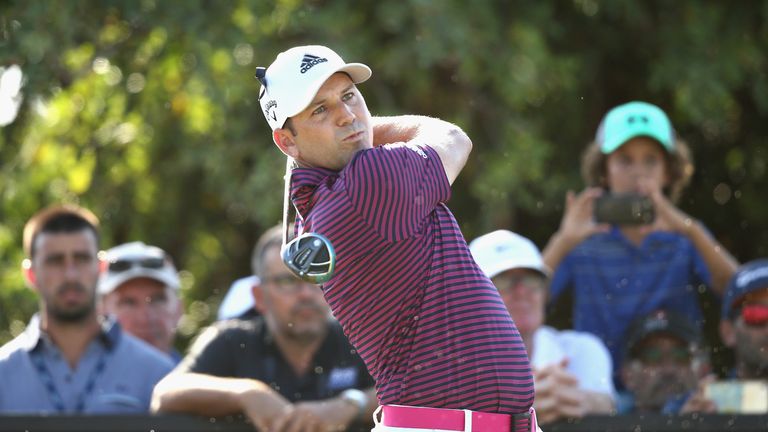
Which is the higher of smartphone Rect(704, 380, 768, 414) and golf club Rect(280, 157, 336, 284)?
smartphone Rect(704, 380, 768, 414)

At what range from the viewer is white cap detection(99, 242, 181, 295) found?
7.62 meters

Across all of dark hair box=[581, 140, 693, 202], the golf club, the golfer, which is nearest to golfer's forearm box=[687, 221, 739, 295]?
dark hair box=[581, 140, 693, 202]

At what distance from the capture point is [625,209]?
665cm

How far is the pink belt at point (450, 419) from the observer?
4.03 meters

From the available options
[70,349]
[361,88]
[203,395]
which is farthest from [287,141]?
[361,88]

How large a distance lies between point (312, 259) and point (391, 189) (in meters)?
0.33

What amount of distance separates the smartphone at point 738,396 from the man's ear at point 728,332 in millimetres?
444

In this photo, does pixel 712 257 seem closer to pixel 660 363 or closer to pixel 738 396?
pixel 660 363

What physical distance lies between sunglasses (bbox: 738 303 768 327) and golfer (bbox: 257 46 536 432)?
259cm

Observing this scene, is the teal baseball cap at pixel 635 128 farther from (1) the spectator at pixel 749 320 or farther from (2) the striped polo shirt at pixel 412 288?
(2) the striped polo shirt at pixel 412 288

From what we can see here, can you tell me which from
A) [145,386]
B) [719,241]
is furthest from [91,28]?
[719,241]

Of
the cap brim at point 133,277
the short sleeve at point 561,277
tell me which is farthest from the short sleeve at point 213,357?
the short sleeve at point 561,277

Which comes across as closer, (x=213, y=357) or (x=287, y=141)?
(x=287, y=141)

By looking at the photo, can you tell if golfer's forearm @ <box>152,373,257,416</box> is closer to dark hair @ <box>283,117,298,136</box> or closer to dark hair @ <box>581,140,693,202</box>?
dark hair @ <box>283,117,298,136</box>
